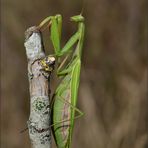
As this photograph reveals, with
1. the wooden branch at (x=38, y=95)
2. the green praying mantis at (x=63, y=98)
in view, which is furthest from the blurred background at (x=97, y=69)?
the wooden branch at (x=38, y=95)

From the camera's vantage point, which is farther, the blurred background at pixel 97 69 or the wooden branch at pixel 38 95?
the blurred background at pixel 97 69

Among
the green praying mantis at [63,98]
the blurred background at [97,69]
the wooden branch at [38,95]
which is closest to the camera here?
the wooden branch at [38,95]


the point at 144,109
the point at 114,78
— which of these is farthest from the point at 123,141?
the point at 114,78

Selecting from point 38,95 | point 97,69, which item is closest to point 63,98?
point 38,95

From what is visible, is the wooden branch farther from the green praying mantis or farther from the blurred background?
the blurred background

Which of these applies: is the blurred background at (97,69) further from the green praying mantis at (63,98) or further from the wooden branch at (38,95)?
the wooden branch at (38,95)

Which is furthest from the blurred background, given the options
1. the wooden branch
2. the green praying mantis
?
the wooden branch
